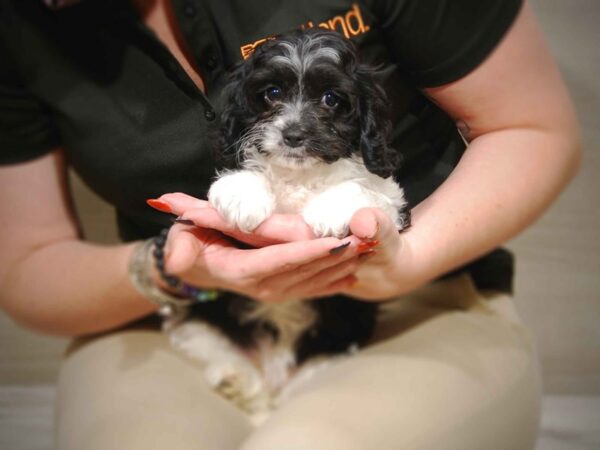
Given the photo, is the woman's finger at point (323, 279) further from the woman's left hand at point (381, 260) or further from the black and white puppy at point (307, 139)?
the black and white puppy at point (307, 139)

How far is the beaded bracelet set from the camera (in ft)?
2.77

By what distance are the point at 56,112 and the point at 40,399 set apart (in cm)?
85

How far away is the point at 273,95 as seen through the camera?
526 millimetres

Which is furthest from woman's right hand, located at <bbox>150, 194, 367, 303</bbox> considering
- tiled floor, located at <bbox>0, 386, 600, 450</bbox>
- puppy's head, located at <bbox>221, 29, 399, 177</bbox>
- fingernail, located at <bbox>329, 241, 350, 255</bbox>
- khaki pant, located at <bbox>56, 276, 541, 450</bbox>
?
tiled floor, located at <bbox>0, 386, 600, 450</bbox>

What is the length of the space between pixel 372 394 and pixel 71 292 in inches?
28.7

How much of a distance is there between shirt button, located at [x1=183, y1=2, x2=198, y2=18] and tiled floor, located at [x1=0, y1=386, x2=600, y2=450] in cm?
95

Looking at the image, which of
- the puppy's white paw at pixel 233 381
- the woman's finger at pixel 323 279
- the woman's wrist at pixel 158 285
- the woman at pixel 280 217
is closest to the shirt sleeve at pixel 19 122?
the woman at pixel 280 217

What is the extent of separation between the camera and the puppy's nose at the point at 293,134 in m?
0.51

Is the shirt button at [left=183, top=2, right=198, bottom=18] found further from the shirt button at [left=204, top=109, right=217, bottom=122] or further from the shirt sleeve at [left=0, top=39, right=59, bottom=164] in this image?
the shirt sleeve at [left=0, top=39, right=59, bottom=164]

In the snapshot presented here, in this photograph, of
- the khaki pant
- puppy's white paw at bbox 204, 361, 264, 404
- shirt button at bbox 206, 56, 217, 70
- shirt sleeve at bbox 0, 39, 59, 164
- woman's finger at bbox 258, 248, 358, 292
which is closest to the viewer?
shirt button at bbox 206, 56, 217, 70

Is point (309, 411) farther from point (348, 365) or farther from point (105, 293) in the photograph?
point (105, 293)

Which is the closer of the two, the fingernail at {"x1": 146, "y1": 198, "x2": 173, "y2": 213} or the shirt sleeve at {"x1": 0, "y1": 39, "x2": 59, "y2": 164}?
the fingernail at {"x1": 146, "y1": 198, "x2": 173, "y2": 213}

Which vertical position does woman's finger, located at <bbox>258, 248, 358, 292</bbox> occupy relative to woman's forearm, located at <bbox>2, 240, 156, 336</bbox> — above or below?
above

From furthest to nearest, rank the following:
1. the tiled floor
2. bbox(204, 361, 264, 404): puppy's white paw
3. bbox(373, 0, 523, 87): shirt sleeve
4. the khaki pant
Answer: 1. bbox(204, 361, 264, 404): puppy's white paw
2. the tiled floor
3. the khaki pant
4. bbox(373, 0, 523, 87): shirt sleeve
